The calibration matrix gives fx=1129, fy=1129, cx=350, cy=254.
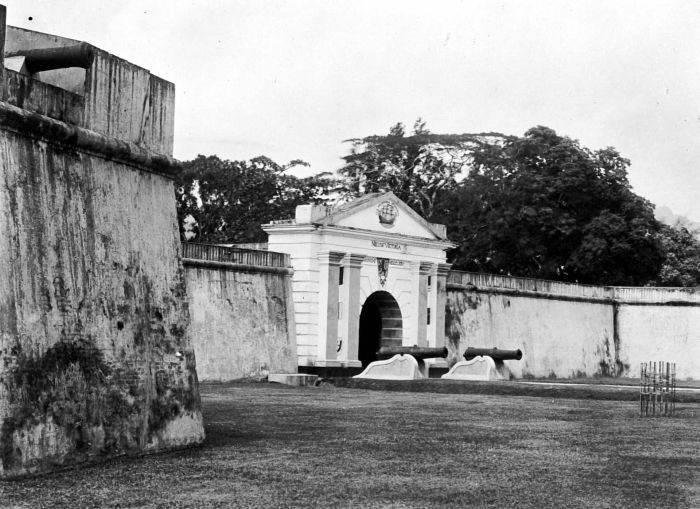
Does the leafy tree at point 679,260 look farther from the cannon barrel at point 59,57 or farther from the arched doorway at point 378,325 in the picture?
the cannon barrel at point 59,57

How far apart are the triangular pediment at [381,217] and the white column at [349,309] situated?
0.85 m

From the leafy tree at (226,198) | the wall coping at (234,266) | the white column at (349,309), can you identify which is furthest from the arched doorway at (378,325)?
the leafy tree at (226,198)

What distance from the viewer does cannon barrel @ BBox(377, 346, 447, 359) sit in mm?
24953

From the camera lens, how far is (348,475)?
8.05 m

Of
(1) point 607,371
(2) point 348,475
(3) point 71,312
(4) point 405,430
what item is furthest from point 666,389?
(1) point 607,371

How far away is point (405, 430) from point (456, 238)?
2991cm

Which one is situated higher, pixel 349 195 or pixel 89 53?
pixel 349 195

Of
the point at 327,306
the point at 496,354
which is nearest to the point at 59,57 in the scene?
the point at 327,306

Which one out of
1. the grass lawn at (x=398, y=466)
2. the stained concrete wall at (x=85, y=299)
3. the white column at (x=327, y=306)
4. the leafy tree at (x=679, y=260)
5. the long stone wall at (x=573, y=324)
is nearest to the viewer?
the grass lawn at (x=398, y=466)

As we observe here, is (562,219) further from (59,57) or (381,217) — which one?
(59,57)

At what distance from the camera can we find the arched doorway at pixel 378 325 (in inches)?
1078

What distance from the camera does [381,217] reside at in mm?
26391

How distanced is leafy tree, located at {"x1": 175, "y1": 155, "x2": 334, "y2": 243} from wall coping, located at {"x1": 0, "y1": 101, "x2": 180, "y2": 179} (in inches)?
1352

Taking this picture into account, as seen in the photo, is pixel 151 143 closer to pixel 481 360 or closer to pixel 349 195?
pixel 481 360
